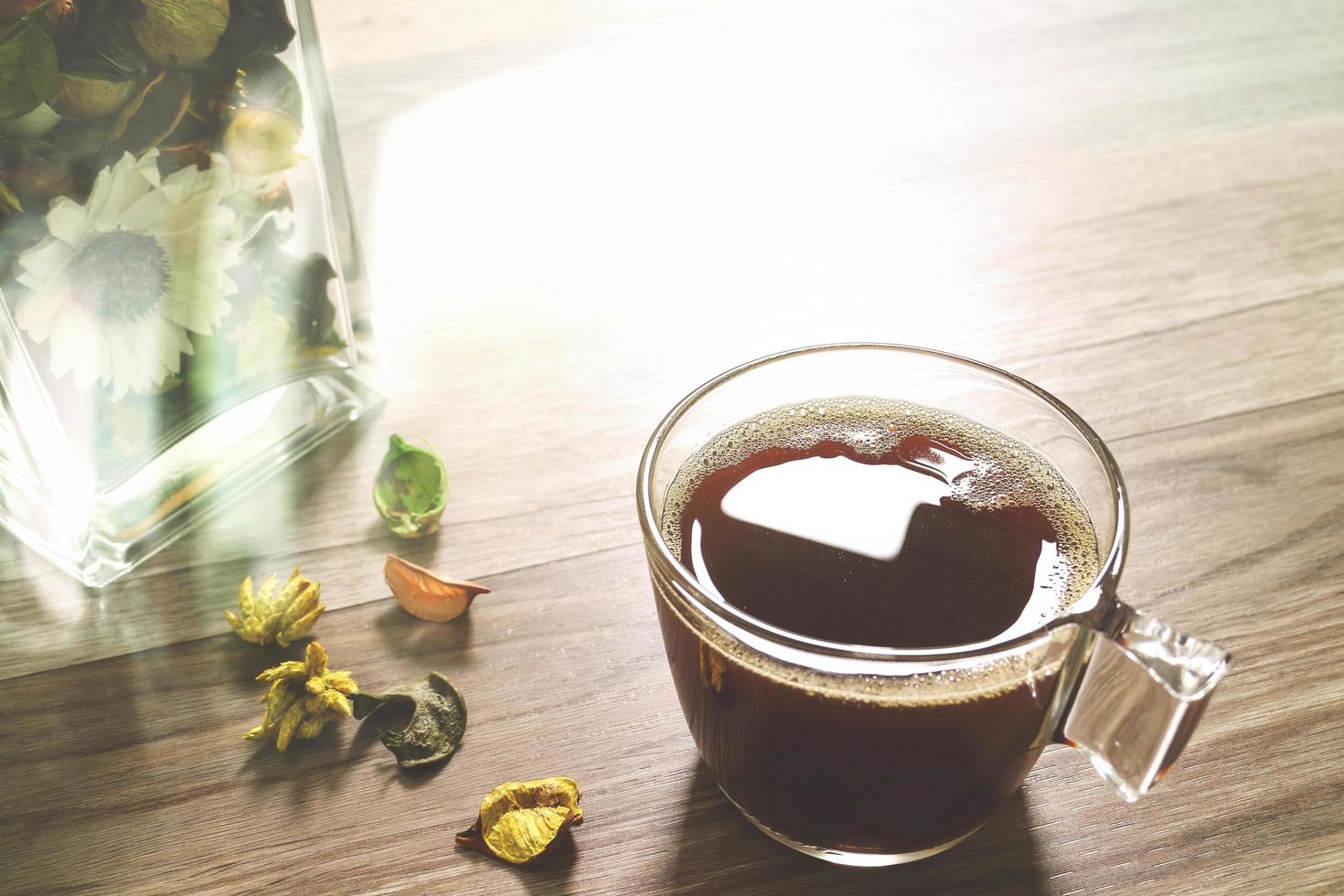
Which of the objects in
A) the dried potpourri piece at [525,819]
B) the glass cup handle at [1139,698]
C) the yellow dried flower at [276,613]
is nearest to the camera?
the glass cup handle at [1139,698]

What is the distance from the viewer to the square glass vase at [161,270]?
610 mm

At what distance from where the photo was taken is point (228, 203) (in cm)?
69

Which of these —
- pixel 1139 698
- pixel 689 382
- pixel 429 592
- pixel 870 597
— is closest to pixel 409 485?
pixel 429 592

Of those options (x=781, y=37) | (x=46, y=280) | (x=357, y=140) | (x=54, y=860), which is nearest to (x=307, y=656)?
(x=54, y=860)

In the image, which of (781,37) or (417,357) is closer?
(417,357)

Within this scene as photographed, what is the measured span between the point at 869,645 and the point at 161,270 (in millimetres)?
445

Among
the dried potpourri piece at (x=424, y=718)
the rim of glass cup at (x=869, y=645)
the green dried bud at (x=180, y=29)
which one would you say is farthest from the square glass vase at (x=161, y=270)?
the rim of glass cup at (x=869, y=645)

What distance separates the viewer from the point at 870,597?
50 centimetres

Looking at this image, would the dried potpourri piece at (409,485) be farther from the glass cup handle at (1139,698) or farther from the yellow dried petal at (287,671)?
the glass cup handle at (1139,698)

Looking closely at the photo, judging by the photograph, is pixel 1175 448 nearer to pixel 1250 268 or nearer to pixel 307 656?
pixel 1250 268

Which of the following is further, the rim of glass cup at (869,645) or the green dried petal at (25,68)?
the green dried petal at (25,68)

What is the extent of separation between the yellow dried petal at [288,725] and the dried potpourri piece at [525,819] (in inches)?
4.2

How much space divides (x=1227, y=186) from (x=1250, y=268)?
0.44ft

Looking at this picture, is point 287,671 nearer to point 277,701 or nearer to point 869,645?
point 277,701
